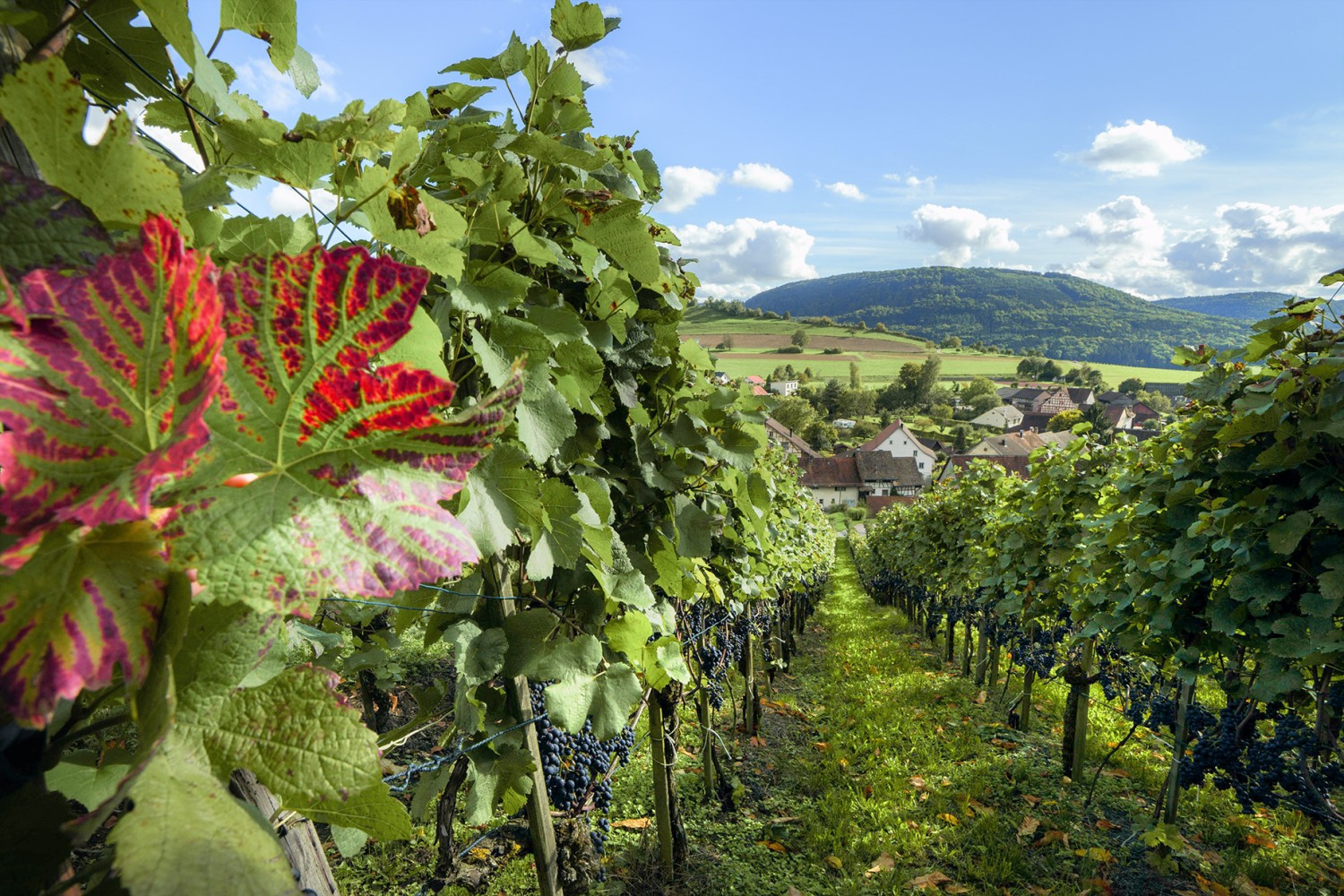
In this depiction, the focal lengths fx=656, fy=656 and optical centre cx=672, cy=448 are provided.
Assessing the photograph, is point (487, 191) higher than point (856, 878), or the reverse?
point (487, 191)

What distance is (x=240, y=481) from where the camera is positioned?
38cm

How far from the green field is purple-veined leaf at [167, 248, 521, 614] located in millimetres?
90271

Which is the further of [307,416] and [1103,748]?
[1103,748]

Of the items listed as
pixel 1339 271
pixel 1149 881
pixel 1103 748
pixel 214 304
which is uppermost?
pixel 1339 271

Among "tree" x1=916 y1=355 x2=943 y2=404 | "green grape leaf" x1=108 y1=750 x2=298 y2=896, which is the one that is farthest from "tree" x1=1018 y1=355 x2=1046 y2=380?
"green grape leaf" x1=108 y1=750 x2=298 y2=896

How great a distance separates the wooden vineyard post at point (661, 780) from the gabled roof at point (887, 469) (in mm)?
68438

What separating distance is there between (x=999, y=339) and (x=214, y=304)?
8197 inches

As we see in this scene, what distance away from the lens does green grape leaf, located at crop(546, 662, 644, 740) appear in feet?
5.42

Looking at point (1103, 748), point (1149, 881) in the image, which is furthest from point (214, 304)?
point (1103, 748)

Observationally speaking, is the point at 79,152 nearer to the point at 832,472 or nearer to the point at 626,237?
the point at 626,237

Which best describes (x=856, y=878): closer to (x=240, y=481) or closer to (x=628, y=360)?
(x=628, y=360)

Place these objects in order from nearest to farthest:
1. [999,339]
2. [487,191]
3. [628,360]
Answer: [487,191] → [628,360] → [999,339]

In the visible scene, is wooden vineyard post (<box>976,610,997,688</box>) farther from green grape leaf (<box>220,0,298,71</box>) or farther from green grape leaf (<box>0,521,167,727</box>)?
green grape leaf (<box>0,521,167,727</box>)

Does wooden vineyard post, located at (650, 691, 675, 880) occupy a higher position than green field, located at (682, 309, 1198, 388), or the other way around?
green field, located at (682, 309, 1198, 388)
